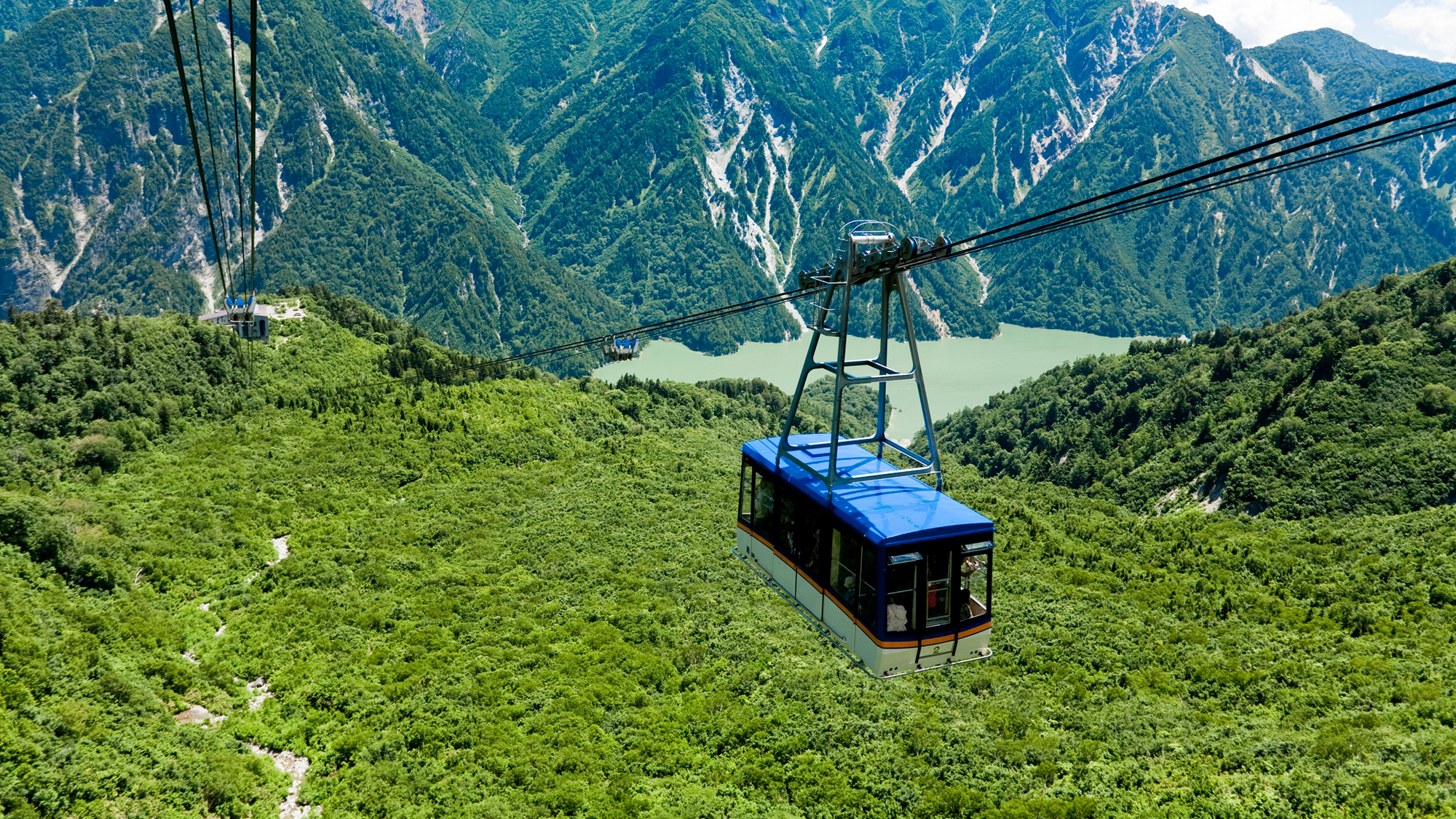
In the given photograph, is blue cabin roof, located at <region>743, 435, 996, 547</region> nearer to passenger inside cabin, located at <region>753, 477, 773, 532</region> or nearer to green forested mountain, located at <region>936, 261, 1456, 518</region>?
passenger inside cabin, located at <region>753, 477, 773, 532</region>

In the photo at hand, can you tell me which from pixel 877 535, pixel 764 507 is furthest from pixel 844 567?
pixel 764 507

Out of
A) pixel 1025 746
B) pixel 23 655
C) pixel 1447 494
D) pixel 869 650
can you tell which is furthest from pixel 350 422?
pixel 1447 494

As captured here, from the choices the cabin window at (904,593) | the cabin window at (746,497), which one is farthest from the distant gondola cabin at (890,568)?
the cabin window at (746,497)

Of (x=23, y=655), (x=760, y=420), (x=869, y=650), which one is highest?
(x=869, y=650)

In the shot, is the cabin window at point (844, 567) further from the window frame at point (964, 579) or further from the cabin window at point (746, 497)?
the cabin window at point (746, 497)

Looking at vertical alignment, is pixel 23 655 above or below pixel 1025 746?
above

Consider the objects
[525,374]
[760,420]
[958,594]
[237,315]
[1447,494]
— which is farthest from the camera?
[760,420]

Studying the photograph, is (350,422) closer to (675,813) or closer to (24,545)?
(24,545)
